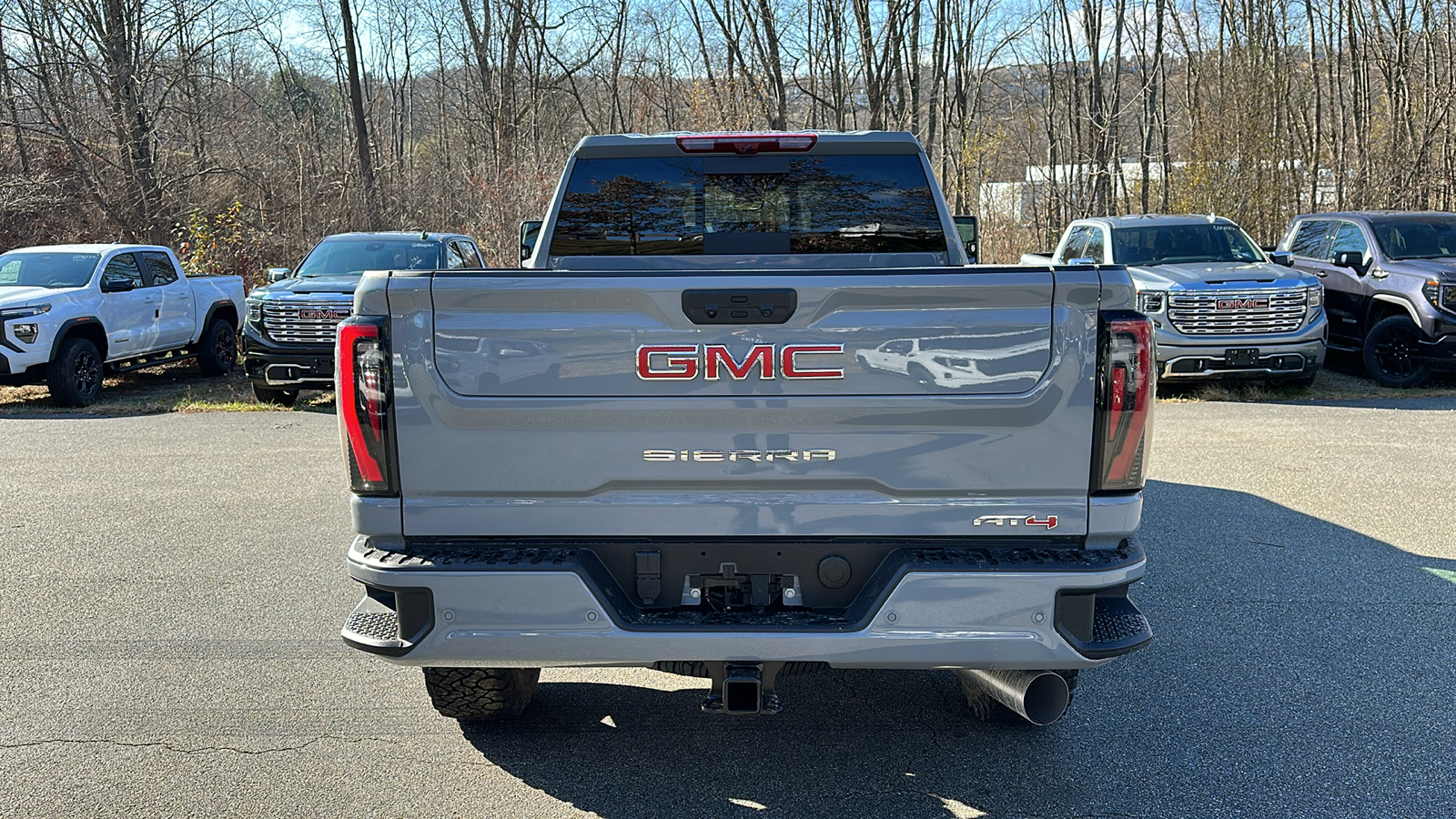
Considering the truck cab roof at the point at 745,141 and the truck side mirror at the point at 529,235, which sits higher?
the truck cab roof at the point at 745,141

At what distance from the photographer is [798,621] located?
3.29 meters

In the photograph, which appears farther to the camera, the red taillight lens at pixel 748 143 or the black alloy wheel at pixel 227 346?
the black alloy wheel at pixel 227 346

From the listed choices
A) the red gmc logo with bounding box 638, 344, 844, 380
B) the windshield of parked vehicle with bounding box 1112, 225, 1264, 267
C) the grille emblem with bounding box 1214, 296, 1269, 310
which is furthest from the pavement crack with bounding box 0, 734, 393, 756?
the windshield of parked vehicle with bounding box 1112, 225, 1264, 267

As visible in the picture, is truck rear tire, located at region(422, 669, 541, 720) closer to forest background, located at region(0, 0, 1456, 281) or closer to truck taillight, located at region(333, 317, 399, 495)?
truck taillight, located at region(333, 317, 399, 495)

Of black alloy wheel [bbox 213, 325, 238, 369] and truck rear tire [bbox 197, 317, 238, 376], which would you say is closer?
truck rear tire [bbox 197, 317, 238, 376]

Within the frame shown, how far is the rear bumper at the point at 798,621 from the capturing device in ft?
10.5

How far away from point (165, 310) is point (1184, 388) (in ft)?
42.2

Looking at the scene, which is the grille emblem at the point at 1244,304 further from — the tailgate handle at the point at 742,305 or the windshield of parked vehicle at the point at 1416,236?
the tailgate handle at the point at 742,305

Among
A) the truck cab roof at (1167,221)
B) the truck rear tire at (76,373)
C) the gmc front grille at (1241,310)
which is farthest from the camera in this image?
the truck cab roof at (1167,221)

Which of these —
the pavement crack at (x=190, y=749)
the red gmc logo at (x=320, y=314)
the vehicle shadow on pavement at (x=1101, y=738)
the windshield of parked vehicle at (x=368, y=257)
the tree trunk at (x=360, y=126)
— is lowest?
the vehicle shadow on pavement at (x=1101, y=738)

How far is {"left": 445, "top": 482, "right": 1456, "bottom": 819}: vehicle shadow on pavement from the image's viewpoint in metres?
3.70

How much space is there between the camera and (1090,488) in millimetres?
3252

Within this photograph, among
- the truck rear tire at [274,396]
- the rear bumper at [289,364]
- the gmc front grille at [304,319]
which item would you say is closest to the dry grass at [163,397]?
the truck rear tire at [274,396]

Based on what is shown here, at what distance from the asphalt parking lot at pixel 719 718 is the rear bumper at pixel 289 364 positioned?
5.22 metres
